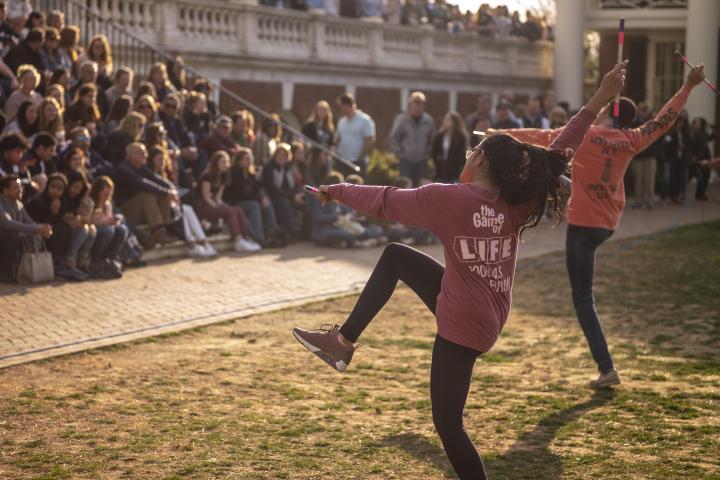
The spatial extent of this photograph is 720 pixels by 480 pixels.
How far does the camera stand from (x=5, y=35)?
1543cm

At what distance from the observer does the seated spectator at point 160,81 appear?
55.2ft

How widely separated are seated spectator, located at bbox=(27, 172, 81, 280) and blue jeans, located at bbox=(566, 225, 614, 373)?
6.11m

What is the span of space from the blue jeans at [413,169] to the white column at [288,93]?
846cm

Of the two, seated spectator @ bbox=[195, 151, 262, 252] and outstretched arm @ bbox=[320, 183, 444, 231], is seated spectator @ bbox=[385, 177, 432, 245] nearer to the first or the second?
seated spectator @ bbox=[195, 151, 262, 252]

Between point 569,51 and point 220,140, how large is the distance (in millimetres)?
21115

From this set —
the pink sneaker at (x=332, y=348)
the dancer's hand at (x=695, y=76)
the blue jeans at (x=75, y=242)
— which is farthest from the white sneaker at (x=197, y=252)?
the pink sneaker at (x=332, y=348)

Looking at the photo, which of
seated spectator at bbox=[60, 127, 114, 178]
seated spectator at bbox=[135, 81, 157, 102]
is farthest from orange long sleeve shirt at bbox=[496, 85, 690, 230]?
seated spectator at bbox=[135, 81, 157, 102]

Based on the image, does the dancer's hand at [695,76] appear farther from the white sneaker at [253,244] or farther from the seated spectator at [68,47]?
the seated spectator at [68,47]

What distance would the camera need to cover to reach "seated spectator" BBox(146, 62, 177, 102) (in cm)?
1681

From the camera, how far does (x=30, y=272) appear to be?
40.9 ft

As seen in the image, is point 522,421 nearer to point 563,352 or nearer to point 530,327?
point 563,352

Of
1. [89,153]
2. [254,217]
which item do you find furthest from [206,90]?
[89,153]

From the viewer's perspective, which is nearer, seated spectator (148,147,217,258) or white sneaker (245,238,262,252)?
seated spectator (148,147,217,258)

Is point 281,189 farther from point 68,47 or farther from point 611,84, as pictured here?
point 611,84
